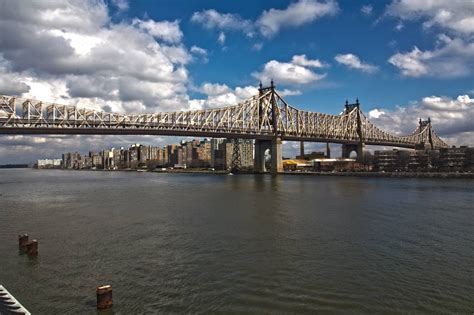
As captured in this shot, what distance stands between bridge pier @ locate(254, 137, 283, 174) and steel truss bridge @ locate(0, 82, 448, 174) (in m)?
0.29

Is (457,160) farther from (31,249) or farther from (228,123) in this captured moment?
(31,249)

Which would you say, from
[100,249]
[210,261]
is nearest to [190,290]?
[210,261]

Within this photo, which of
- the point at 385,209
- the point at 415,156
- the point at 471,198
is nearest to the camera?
the point at 385,209

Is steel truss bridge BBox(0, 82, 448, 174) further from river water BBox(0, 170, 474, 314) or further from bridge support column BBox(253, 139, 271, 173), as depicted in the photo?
river water BBox(0, 170, 474, 314)

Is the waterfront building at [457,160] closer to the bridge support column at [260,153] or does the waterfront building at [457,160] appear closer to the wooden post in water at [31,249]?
the bridge support column at [260,153]

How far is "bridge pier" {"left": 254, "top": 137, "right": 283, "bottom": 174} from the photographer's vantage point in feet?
326

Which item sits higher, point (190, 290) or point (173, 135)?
point (173, 135)

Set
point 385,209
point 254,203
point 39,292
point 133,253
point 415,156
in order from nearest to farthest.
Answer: point 39,292
point 133,253
point 385,209
point 254,203
point 415,156

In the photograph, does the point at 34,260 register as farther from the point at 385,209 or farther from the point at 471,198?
the point at 471,198

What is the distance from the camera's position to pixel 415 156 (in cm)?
10312

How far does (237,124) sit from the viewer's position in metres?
104

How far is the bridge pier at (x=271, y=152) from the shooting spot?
9944 cm

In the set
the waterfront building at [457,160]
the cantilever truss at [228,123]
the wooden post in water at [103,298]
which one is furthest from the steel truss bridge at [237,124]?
the wooden post in water at [103,298]

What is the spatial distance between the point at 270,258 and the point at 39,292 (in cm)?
→ 835
